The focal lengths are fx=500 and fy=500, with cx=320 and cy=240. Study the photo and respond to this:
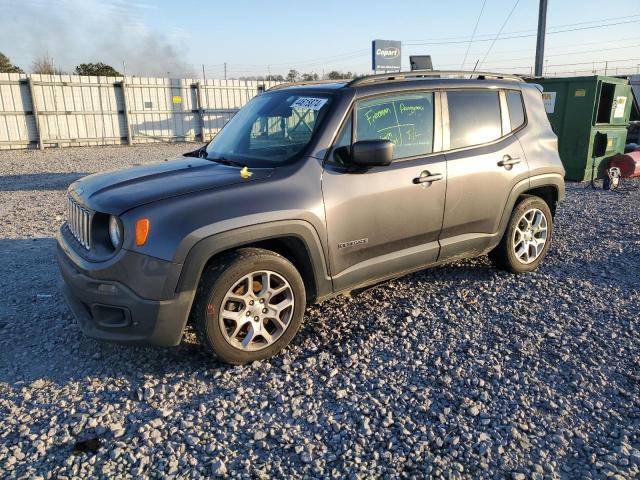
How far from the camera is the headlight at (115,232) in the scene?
308 centimetres

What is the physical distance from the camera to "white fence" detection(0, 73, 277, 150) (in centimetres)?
1717

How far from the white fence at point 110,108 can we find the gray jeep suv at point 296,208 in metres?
16.1

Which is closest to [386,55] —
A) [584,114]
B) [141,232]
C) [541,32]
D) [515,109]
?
[541,32]

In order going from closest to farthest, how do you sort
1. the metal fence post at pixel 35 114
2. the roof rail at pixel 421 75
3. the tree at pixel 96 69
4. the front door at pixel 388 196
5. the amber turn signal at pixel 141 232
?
1. the amber turn signal at pixel 141 232
2. the front door at pixel 388 196
3. the roof rail at pixel 421 75
4. the metal fence post at pixel 35 114
5. the tree at pixel 96 69

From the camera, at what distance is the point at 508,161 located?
4.60 meters

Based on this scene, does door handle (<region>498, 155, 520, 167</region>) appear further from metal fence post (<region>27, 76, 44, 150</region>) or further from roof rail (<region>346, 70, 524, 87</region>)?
metal fence post (<region>27, 76, 44, 150</region>)

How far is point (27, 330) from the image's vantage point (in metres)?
3.97

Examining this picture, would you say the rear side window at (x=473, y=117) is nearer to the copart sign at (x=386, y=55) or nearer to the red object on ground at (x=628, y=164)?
the red object on ground at (x=628, y=164)


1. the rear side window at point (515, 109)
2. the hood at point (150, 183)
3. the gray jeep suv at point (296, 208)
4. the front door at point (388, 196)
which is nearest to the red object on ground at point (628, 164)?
the gray jeep suv at point (296, 208)

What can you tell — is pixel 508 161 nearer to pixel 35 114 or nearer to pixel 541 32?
pixel 541 32

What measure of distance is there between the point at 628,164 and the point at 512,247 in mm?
7046

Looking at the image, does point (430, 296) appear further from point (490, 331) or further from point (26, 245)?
point (26, 245)

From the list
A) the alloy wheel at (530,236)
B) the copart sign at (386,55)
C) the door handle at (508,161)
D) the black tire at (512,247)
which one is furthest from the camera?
the copart sign at (386,55)

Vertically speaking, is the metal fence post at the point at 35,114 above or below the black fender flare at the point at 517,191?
above
